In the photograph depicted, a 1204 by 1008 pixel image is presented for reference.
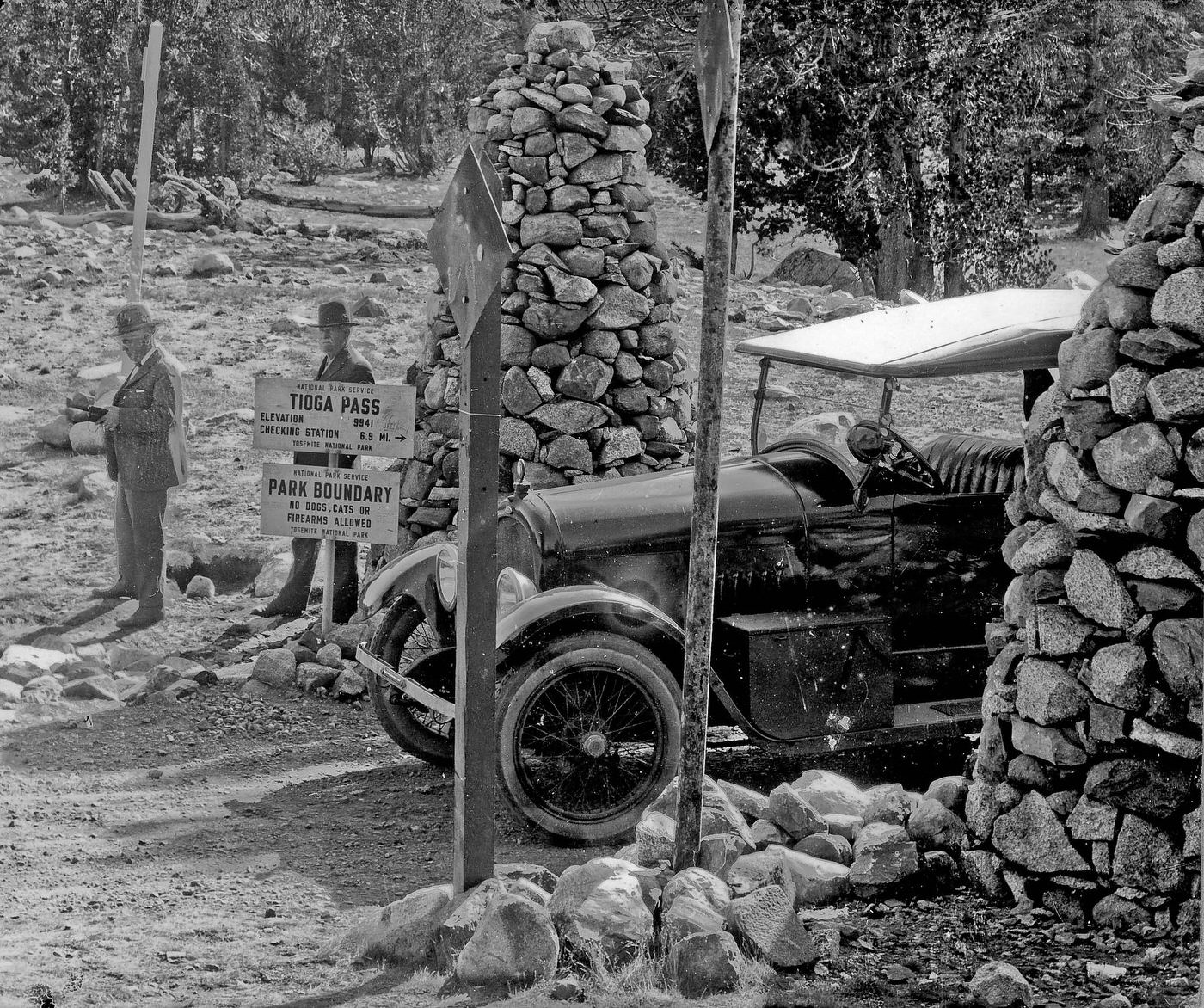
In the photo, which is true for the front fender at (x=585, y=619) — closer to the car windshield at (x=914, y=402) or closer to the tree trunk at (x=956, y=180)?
the car windshield at (x=914, y=402)

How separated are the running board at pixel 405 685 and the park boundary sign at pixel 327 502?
1401 millimetres

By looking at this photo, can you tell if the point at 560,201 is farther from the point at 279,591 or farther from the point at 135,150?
the point at 135,150

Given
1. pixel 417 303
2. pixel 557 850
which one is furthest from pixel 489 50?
pixel 557 850

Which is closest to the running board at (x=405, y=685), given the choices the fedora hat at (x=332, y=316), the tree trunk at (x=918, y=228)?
the fedora hat at (x=332, y=316)

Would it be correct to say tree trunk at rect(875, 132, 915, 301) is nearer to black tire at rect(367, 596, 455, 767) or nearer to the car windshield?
the car windshield

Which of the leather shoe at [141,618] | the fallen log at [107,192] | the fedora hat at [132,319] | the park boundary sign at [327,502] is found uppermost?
the fallen log at [107,192]

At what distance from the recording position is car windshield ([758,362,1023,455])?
13.7m

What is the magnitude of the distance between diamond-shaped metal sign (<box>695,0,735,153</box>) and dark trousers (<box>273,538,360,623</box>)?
4.80 meters

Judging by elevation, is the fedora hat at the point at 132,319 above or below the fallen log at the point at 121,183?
below

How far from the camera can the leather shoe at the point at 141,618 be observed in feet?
30.7

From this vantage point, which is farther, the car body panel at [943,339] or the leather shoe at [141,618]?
the leather shoe at [141,618]

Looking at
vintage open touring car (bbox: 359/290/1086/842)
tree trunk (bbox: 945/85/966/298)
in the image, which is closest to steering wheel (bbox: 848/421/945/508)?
→ vintage open touring car (bbox: 359/290/1086/842)

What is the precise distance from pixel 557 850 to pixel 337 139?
75.3ft

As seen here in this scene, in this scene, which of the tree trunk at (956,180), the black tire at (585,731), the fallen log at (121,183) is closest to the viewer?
the black tire at (585,731)
